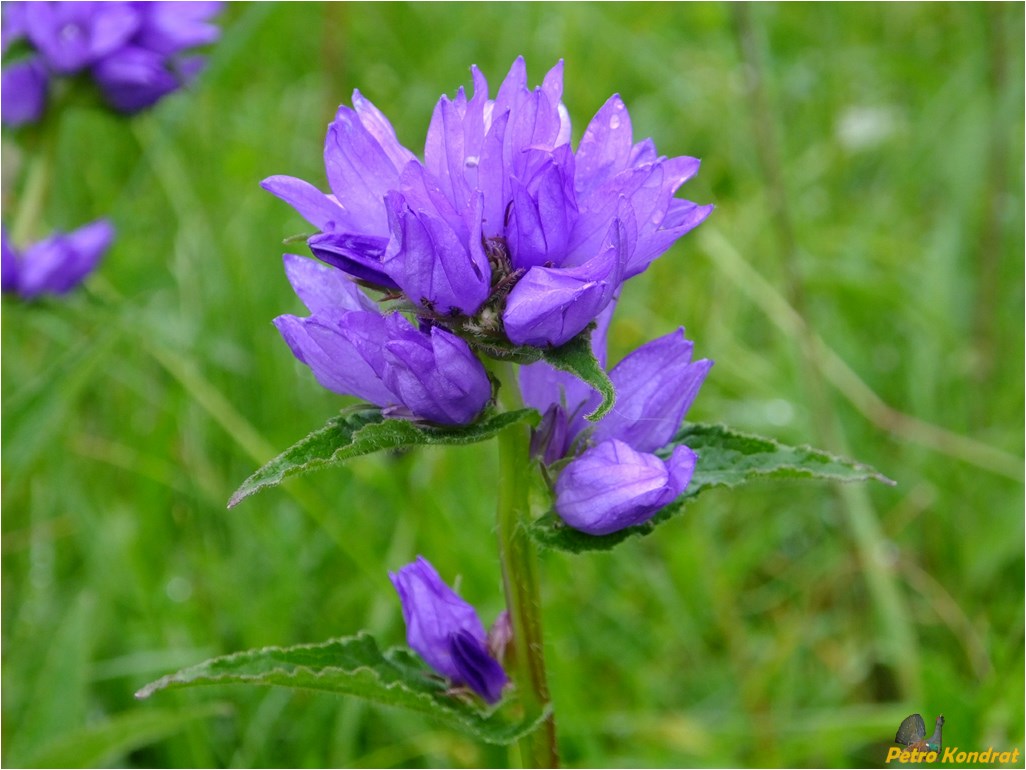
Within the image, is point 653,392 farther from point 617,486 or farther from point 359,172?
point 359,172

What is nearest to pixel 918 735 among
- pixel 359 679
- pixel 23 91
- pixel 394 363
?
pixel 359 679

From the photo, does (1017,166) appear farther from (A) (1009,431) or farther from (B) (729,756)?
(B) (729,756)

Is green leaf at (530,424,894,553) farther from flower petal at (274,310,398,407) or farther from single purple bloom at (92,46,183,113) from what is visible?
single purple bloom at (92,46,183,113)

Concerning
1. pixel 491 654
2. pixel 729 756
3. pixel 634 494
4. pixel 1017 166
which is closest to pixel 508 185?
pixel 634 494

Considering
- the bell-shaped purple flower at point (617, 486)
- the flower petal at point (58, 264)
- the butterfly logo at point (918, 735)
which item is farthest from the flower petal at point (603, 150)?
the flower petal at point (58, 264)

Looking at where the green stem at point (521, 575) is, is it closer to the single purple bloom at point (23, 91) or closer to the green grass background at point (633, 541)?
the green grass background at point (633, 541)

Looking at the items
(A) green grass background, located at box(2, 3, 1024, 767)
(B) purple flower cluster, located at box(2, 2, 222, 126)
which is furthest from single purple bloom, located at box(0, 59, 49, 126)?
(A) green grass background, located at box(2, 3, 1024, 767)
